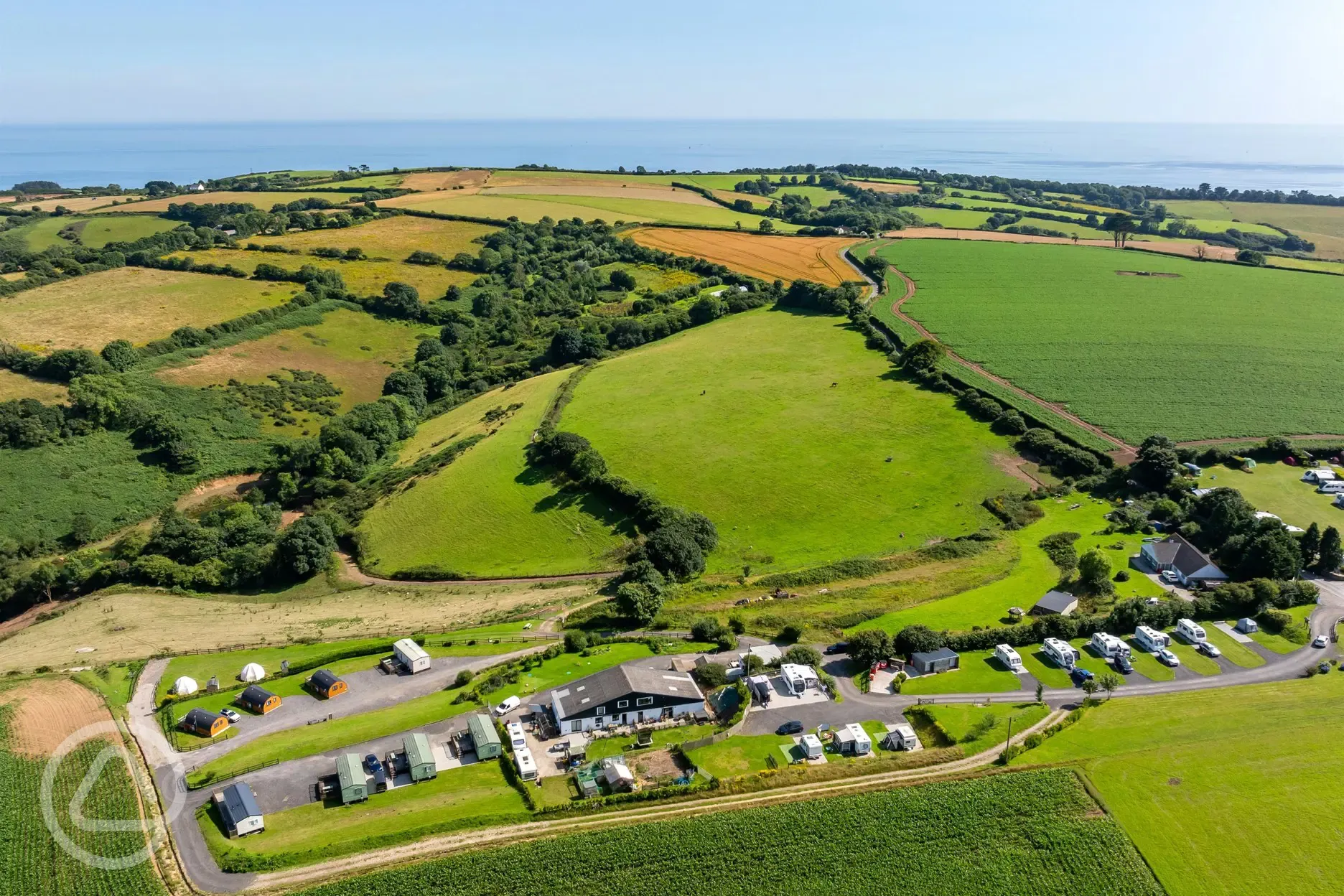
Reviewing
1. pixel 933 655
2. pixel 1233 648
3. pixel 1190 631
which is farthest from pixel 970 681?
pixel 1233 648

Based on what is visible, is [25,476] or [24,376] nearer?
[25,476]

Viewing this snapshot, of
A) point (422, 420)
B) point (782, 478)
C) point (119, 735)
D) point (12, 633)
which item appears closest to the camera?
point (119, 735)

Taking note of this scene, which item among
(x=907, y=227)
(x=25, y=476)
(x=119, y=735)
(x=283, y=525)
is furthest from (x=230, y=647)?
(x=907, y=227)

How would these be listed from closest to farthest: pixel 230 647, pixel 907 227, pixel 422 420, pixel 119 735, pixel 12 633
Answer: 1. pixel 119 735
2. pixel 230 647
3. pixel 12 633
4. pixel 422 420
5. pixel 907 227

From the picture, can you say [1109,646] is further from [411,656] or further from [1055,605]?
[411,656]

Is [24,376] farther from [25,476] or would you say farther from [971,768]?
[971,768]

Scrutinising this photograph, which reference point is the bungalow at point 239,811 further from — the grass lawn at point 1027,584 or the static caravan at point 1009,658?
the static caravan at point 1009,658

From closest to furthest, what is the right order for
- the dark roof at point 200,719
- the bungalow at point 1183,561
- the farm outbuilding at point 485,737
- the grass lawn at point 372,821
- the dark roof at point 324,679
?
the grass lawn at point 372,821 → the farm outbuilding at point 485,737 → the dark roof at point 200,719 → the dark roof at point 324,679 → the bungalow at point 1183,561
